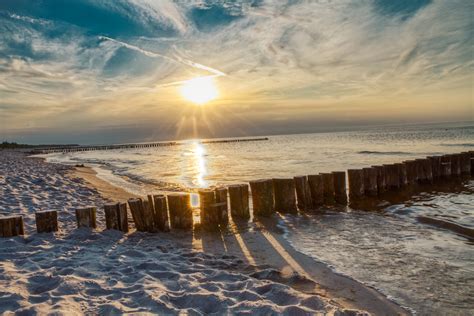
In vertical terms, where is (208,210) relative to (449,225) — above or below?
above

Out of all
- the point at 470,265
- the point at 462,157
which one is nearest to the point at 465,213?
the point at 470,265

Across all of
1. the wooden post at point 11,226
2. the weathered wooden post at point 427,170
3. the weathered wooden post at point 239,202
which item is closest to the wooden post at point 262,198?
the weathered wooden post at point 239,202

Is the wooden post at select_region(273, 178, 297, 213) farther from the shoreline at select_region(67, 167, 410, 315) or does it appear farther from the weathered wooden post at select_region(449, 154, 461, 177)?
the weathered wooden post at select_region(449, 154, 461, 177)

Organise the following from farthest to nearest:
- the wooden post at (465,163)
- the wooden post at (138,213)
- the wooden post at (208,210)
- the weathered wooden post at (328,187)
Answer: the wooden post at (465,163) → the weathered wooden post at (328,187) → the wooden post at (208,210) → the wooden post at (138,213)

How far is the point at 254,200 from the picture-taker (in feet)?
27.4

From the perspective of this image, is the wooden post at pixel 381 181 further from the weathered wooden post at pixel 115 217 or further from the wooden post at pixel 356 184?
the weathered wooden post at pixel 115 217

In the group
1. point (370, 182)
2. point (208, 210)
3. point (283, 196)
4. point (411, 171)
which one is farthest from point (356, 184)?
point (208, 210)

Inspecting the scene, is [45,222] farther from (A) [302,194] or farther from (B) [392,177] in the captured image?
(B) [392,177]

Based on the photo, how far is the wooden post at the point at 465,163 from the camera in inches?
535

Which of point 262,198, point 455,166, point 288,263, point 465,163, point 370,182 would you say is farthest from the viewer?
point 465,163

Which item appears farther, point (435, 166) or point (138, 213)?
point (435, 166)

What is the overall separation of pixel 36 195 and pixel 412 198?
11783 mm

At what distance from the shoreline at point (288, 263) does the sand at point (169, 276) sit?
0.01 m

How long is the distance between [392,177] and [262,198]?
5334 millimetres
